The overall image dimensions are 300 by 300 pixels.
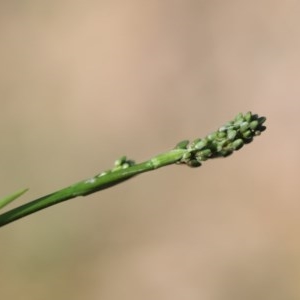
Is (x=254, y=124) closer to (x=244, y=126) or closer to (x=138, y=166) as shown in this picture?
(x=244, y=126)

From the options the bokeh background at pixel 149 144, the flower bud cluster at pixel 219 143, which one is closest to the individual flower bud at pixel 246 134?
the flower bud cluster at pixel 219 143

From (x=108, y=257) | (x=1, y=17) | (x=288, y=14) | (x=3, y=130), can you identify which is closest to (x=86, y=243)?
(x=108, y=257)

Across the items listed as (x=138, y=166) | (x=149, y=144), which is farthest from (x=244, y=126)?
(x=149, y=144)

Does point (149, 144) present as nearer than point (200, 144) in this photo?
No

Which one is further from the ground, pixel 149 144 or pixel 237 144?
pixel 149 144

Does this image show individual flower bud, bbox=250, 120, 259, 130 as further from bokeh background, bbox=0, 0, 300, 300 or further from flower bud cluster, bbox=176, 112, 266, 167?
bokeh background, bbox=0, 0, 300, 300

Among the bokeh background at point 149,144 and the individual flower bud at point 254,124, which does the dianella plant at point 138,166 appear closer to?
the individual flower bud at point 254,124
